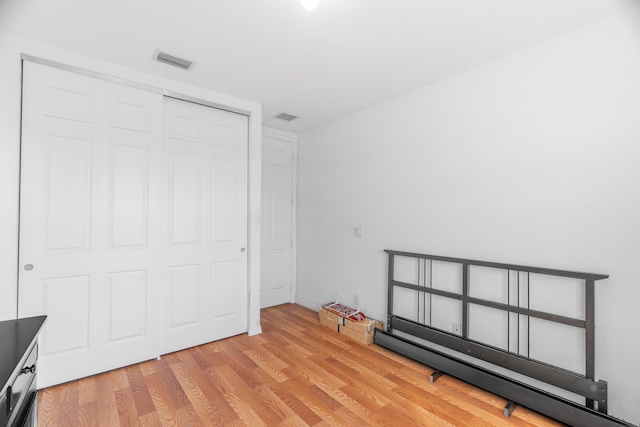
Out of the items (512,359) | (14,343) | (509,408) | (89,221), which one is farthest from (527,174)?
(89,221)

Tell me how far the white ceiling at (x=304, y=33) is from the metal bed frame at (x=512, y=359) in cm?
166

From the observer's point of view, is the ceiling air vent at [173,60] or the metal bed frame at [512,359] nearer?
the metal bed frame at [512,359]

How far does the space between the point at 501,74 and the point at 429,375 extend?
8.30 feet

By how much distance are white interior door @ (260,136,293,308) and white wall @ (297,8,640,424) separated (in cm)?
118

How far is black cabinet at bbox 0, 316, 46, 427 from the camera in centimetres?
92

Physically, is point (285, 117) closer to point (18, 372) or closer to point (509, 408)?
point (18, 372)

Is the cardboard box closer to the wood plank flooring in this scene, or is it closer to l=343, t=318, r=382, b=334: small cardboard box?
l=343, t=318, r=382, b=334: small cardboard box

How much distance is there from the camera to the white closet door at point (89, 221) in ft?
7.42

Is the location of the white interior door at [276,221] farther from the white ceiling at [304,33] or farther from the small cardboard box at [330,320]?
the white ceiling at [304,33]

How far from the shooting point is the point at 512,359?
2.21 m


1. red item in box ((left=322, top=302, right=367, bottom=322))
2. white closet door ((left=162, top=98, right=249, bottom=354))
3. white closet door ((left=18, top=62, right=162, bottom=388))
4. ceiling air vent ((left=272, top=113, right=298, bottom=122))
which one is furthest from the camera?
ceiling air vent ((left=272, top=113, right=298, bottom=122))

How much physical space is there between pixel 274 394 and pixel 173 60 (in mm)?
2778

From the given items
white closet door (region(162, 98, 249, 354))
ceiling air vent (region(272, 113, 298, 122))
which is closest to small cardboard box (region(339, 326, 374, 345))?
white closet door (region(162, 98, 249, 354))

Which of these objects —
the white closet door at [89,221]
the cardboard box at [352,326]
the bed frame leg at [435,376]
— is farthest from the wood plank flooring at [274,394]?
the white closet door at [89,221]
